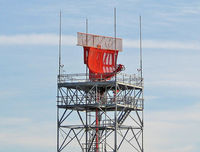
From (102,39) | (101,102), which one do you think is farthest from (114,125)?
(102,39)

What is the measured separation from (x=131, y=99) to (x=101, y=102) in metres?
4.50

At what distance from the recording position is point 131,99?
147m

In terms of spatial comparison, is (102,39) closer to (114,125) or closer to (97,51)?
(97,51)

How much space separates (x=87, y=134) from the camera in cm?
14675

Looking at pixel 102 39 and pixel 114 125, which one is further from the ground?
pixel 102 39

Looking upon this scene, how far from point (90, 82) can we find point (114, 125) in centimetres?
664

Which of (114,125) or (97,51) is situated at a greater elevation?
(97,51)

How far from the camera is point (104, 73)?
5802 inches

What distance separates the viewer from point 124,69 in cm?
14675

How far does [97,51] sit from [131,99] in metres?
8.12
